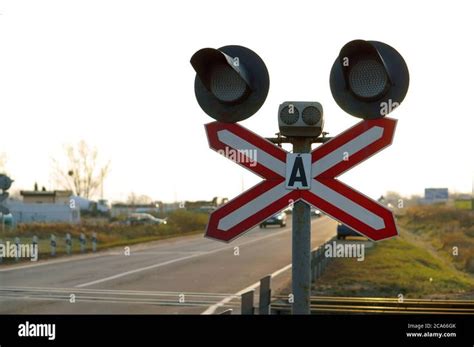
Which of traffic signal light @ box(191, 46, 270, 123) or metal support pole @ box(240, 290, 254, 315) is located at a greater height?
traffic signal light @ box(191, 46, 270, 123)

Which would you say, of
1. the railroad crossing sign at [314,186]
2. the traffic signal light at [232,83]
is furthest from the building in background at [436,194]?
the traffic signal light at [232,83]

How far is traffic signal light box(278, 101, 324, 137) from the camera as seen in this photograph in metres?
2.25

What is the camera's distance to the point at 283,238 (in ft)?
116

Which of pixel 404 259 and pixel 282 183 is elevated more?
pixel 282 183

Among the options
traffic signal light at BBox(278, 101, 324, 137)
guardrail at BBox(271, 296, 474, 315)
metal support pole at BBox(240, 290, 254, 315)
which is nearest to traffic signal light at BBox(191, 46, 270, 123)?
traffic signal light at BBox(278, 101, 324, 137)

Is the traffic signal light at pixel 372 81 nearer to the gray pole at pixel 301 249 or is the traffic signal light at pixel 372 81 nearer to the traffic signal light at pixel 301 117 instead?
the traffic signal light at pixel 301 117

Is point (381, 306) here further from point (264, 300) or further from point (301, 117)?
point (301, 117)

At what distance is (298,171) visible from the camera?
7.59ft

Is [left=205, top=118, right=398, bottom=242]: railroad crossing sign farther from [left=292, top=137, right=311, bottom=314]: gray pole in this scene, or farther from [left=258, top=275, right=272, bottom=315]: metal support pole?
[left=258, top=275, right=272, bottom=315]: metal support pole

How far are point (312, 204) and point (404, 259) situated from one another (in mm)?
19248

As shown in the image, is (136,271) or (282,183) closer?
(282,183)

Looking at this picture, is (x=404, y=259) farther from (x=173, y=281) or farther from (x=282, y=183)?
(x=282, y=183)
